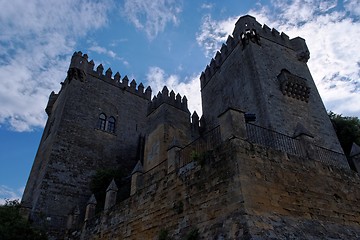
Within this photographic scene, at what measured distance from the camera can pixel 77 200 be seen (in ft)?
54.5

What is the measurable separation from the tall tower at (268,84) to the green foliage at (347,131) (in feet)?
7.93

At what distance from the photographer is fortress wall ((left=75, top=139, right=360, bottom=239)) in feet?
22.9

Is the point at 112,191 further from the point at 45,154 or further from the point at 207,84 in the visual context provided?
the point at 207,84

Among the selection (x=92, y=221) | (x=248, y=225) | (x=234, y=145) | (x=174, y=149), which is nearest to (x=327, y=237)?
(x=248, y=225)

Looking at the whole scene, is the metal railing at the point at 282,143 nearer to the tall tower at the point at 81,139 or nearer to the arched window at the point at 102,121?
the tall tower at the point at 81,139

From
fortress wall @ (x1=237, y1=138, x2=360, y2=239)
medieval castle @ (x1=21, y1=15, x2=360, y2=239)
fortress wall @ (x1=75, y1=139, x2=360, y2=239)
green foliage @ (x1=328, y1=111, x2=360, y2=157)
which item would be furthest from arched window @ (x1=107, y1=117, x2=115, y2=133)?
fortress wall @ (x1=237, y1=138, x2=360, y2=239)

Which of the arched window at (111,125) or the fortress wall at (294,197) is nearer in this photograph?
the fortress wall at (294,197)

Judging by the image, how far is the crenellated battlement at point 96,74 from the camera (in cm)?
2152

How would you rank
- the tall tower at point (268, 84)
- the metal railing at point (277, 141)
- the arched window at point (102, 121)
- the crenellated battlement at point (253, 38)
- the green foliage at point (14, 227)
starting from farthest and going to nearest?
the arched window at point (102, 121) → the crenellated battlement at point (253, 38) → the tall tower at point (268, 84) → the green foliage at point (14, 227) → the metal railing at point (277, 141)

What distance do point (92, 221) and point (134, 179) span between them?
10.5 feet

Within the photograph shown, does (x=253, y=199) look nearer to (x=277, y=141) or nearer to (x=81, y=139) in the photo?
(x=277, y=141)

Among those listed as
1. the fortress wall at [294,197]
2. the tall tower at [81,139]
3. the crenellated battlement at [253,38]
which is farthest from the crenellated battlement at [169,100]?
the fortress wall at [294,197]

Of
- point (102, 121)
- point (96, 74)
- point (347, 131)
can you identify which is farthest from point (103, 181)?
point (347, 131)

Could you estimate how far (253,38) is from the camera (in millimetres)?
15422
